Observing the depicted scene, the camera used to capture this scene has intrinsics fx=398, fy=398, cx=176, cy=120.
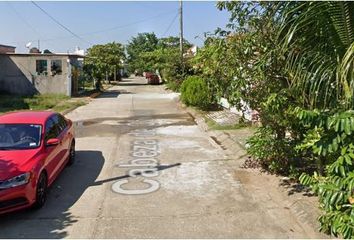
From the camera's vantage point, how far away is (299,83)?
538 cm

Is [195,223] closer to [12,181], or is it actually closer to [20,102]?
[12,181]

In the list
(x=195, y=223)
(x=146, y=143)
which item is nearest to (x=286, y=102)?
(x=195, y=223)

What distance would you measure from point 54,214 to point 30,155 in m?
1.06

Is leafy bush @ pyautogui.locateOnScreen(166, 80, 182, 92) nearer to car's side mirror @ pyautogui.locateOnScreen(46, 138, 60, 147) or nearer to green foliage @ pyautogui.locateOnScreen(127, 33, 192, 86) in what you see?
green foliage @ pyautogui.locateOnScreen(127, 33, 192, 86)

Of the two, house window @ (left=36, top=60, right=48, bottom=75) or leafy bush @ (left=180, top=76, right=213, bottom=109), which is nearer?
leafy bush @ (left=180, top=76, right=213, bottom=109)

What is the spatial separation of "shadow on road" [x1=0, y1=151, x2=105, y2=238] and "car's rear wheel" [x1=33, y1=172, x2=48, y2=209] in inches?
3.6

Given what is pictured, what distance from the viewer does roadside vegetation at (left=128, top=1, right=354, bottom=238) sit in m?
4.47

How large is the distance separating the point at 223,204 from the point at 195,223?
95cm

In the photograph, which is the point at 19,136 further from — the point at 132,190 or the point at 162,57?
the point at 162,57

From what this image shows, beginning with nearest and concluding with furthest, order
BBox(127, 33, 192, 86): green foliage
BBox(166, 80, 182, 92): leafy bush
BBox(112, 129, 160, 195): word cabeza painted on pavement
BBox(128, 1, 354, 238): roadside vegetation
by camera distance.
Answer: BBox(128, 1, 354, 238): roadside vegetation → BBox(112, 129, 160, 195): word cabeza painted on pavement → BBox(166, 80, 182, 92): leafy bush → BBox(127, 33, 192, 86): green foliage

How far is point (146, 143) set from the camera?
1170cm

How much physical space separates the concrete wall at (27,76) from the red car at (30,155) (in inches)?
792

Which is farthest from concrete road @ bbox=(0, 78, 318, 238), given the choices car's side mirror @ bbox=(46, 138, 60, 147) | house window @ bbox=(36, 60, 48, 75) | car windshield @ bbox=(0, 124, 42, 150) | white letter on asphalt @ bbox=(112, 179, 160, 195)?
house window @ bbox=(36, 60, 48, 75)

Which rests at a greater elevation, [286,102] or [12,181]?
[286,102]
